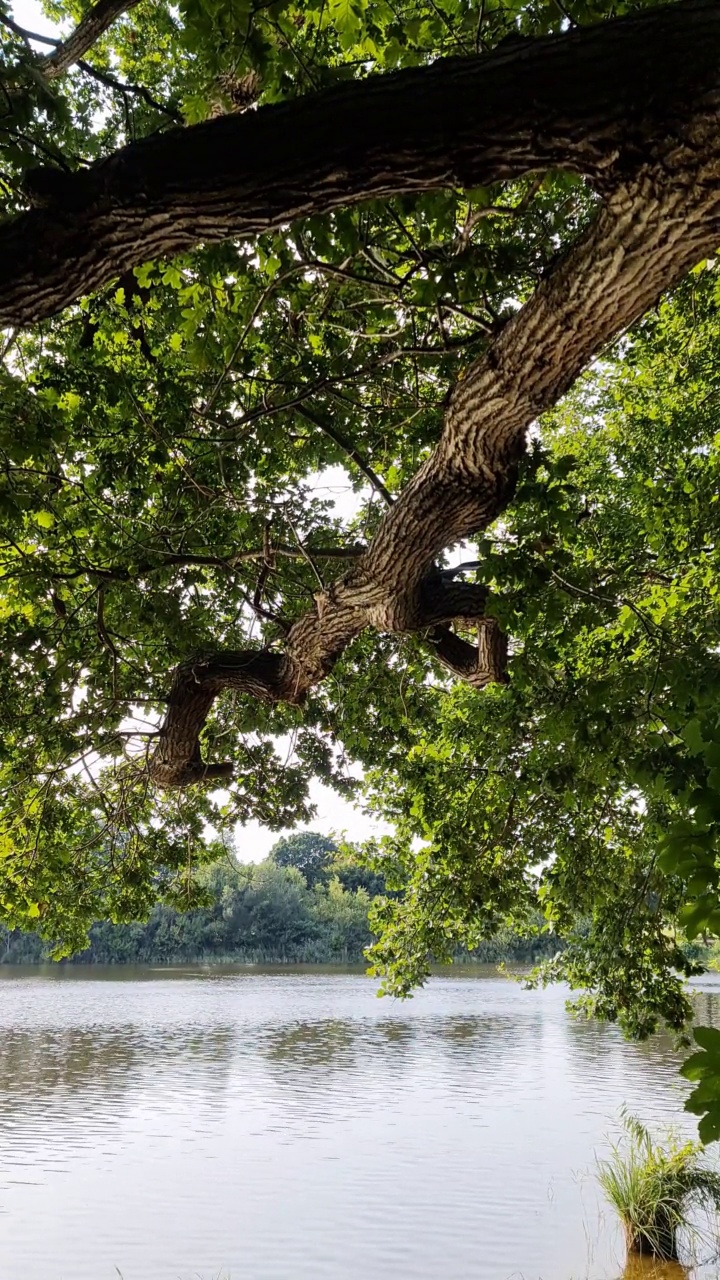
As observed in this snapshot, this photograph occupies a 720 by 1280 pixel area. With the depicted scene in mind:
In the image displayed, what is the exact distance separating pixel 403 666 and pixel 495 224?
487 cm

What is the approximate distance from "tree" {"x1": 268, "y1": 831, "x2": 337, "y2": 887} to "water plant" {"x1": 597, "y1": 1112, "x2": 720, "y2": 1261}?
73779mm

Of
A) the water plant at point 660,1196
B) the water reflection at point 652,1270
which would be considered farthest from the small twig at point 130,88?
the water reflection at point 652,1270

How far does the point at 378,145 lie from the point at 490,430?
4.66 ft

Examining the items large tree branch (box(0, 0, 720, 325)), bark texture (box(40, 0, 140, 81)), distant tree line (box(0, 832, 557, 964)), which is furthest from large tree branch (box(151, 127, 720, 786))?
distant tree line (box(0, 832, 557, 964))

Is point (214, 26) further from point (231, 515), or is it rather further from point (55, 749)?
point (55, 749)

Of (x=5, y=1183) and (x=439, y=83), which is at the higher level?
(x=439, y=83)

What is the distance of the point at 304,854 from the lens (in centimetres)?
8831

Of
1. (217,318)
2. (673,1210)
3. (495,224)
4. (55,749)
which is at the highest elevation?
(495,224)

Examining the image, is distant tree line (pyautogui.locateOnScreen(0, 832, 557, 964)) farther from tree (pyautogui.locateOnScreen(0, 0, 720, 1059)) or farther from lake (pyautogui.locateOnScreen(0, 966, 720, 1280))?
tree (pyautogui.locateOnScreen(0, 0, 720, 1059))

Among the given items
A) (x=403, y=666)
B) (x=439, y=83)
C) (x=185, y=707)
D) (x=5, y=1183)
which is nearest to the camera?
(x=439, y=83)

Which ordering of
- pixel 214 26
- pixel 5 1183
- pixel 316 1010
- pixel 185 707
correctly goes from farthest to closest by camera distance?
pixel 316 1010
pixel 5 1183
pixel 185 707
pixel 214 26

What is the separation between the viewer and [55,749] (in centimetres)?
669

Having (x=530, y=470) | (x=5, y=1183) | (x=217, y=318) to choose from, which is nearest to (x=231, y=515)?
(x=217, y=318)

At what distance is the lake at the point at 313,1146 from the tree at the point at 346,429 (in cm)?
560
